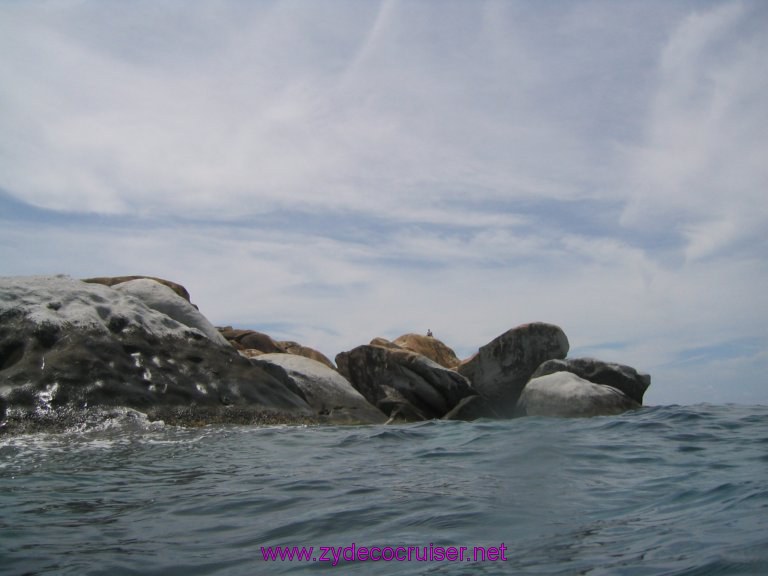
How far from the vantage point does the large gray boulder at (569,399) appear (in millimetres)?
11992

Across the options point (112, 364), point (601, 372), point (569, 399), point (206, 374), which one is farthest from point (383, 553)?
point (601, 372)

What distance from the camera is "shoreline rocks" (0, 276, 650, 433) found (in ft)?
27.4

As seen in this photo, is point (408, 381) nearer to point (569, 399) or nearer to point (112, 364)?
point (569, 399)

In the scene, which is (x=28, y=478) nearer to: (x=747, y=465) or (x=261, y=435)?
(x=261, y=435)

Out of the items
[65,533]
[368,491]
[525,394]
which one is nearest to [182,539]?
[65,533]

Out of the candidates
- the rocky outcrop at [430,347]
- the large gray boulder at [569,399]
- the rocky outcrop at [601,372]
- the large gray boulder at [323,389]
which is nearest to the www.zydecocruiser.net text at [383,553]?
the large gray boulder at [323,389]

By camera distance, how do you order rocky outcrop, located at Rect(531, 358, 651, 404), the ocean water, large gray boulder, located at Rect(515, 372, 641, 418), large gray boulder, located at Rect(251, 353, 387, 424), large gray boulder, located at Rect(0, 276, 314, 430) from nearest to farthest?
the ocean water, large gray boulder, located at Rect(0, 276, 314, 430), large gray boulder, located at Rect(251, 353, 387, 424), large gray boulder, located at Rect(515, 372, 641, 418), rocky outcrop, located at Rect(531, 358, 651, 404)

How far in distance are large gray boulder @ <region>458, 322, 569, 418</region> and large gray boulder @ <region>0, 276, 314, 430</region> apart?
595 cm

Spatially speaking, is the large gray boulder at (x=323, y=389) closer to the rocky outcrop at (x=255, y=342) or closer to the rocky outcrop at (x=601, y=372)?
the rocky outcrop at (x=255, y=342)

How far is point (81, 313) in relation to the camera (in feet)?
30.8

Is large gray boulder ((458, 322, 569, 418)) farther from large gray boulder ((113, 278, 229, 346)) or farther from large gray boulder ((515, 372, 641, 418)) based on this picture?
large gray boulder ((113, 278, 229, 346))

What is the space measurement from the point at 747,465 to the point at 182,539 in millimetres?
4894

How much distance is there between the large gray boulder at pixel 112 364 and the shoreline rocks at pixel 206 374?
0.05ft

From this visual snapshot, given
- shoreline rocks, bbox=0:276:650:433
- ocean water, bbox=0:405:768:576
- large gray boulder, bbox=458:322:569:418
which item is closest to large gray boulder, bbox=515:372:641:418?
shoreline rocks, bbox=0:276:650:433
